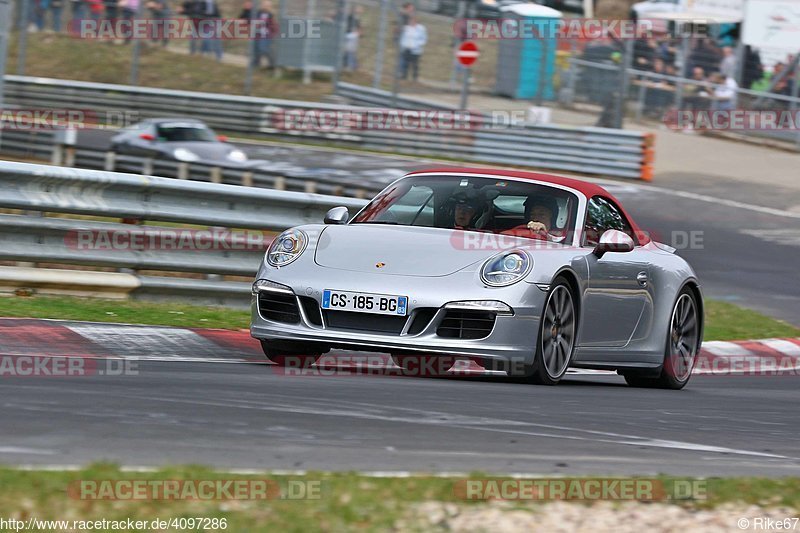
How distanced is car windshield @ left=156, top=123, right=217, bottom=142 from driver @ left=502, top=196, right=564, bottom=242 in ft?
55.5

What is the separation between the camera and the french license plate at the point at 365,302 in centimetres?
751

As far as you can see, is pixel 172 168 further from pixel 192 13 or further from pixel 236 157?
pixel 192 13

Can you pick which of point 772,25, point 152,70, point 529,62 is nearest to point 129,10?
point 152,70

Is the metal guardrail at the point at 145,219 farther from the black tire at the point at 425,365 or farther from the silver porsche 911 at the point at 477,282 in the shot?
the black tire at the point at 425,365

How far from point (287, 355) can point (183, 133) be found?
17.4 metres

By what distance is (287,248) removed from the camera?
810 cm

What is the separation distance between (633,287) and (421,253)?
69.8 inches

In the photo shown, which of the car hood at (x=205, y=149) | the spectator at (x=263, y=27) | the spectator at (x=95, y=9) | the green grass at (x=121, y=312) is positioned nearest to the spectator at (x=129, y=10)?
the spectator at (x=95, y=9)

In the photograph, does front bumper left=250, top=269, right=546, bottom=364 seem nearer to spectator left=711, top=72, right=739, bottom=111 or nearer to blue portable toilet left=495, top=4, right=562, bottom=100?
blue portable toilet left=495, top=4, right=562, bottom=100

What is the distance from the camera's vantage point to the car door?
8.50 meters

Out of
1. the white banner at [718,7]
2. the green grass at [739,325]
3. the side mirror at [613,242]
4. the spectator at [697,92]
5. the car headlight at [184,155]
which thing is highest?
the white banner at [718,7]

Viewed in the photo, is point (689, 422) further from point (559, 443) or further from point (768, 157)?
point (768, 157)

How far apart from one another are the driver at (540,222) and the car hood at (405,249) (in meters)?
0.21

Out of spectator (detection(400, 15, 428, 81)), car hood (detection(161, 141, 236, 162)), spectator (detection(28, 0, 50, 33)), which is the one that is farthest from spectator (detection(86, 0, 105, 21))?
spectator (detection(400, 15, 428, 81))
